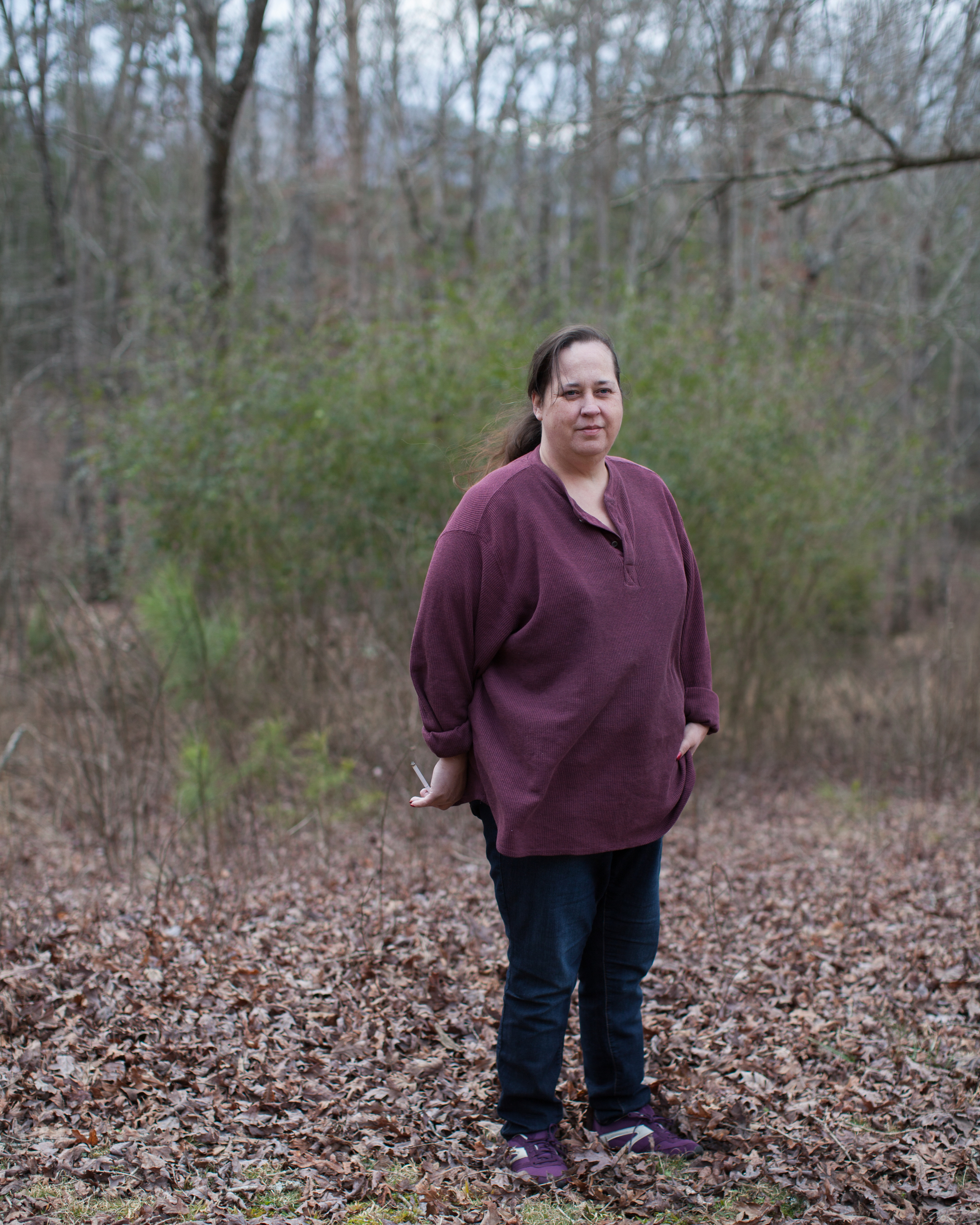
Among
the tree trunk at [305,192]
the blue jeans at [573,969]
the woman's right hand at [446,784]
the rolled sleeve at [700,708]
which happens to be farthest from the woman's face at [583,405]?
the tree trunk at [305,192]

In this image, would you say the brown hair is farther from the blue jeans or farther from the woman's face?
the blue jeans

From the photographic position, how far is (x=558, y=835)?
2.39 m

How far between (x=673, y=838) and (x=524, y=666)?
14.5 feet

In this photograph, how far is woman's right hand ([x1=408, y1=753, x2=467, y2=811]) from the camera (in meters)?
2.50

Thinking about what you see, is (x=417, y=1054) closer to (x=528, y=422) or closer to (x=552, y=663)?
(x=552, y=663)

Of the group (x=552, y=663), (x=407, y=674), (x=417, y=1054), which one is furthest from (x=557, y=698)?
(x=407, y=674)

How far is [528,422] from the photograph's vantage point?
9.01ft

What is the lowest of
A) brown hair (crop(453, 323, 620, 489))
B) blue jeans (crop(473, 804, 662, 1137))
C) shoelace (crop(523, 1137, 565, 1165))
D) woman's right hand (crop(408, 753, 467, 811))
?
shoelace (crop(523, 1137, 565, 1165))

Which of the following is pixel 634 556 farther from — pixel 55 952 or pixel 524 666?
pixel 55 952

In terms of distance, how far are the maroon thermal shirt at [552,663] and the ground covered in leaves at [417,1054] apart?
913mm

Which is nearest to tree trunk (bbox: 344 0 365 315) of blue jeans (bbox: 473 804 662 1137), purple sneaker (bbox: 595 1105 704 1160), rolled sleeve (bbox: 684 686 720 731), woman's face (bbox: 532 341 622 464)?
woman's face (bbox: 532 341 622 464)

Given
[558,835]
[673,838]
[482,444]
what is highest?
[482,444]

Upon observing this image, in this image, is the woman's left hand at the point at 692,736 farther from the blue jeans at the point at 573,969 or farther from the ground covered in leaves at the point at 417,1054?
the ground covered in leaves at the point at 417,1054

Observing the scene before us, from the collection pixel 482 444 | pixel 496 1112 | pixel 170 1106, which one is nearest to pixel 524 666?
pixel 482 444
